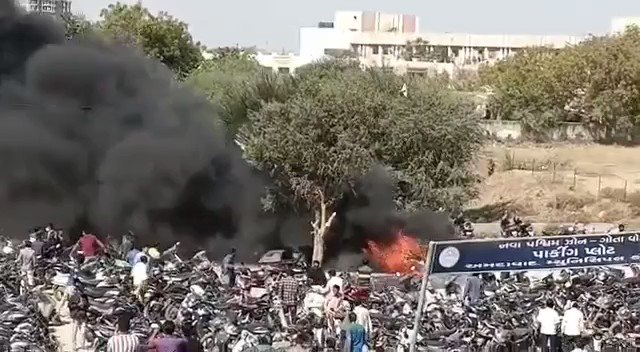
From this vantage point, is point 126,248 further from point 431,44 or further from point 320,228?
point 431,44

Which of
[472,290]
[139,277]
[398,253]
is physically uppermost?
[472,290]

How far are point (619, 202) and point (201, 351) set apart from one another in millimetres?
28156

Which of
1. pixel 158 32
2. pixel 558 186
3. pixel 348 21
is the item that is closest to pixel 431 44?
pixel 348 21

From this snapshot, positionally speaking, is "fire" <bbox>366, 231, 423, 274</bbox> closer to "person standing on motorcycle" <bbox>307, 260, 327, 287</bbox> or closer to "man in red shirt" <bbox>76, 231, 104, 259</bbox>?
"person standing on motorcycle" <bbox>307, 260, 327, 287</bbox>

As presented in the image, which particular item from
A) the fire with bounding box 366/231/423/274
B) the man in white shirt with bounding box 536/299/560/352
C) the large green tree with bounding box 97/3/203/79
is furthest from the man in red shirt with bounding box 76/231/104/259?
the large green tree with bounding box 97/3/203/79

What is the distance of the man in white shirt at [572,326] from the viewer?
12609 millimetres

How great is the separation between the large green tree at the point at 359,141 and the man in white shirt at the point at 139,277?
Result: 21.9 feet

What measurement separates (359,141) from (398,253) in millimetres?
2519

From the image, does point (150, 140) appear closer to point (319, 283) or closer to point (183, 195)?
point (183, 195)

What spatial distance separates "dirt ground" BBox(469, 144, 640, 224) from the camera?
117 ft

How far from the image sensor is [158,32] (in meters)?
54.7

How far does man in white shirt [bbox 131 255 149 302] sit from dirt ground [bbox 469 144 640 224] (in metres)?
16.5

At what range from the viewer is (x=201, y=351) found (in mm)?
12008

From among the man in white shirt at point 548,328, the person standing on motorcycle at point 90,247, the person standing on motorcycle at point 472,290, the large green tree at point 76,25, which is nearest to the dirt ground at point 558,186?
→ the large green tree at point 76,25
